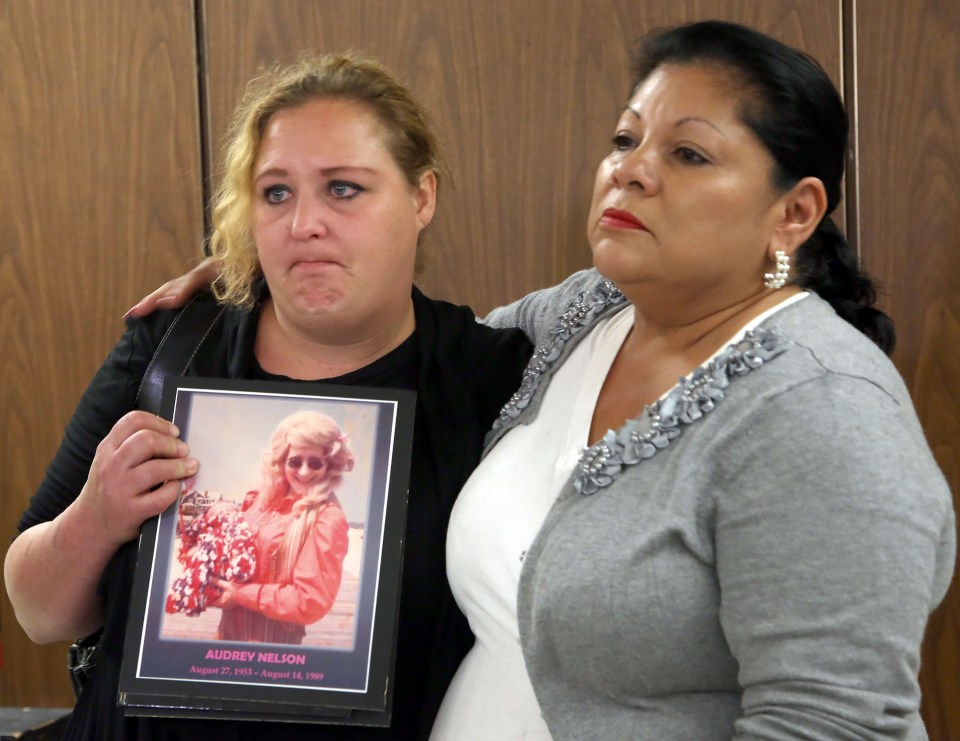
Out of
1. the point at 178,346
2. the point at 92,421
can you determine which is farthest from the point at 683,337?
the point at 92,421

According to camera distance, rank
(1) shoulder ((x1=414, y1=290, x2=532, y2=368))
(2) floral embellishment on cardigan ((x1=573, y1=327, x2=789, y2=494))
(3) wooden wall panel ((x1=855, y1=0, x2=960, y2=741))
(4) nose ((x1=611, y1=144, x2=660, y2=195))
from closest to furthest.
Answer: (2) floral embellishment on cardigan ((x1=573, y1=327, x2=789, y2=494)), (4) nose ((x1=611, y1=144, x2=660, y2=195)), (1) shoulder ((x1=414, y1=290, x2=532, y2=368)), (3) wooden wall panel ((x1=855, y1=0, x2=960, y2=741))

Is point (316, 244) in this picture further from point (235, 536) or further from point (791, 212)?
point (791, 212)

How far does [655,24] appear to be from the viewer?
2098 mm

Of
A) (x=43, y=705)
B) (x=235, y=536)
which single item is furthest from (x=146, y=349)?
(x=43, y=705)

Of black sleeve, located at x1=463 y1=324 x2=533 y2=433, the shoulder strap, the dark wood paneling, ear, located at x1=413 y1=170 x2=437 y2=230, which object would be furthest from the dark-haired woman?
the dark wood paneling

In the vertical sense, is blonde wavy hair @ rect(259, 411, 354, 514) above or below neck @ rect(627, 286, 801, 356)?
below

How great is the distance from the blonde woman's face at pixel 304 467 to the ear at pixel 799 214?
618 mm

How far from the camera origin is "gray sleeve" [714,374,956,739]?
3.49 ft

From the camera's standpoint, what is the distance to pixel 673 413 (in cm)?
124

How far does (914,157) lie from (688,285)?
3.27 feet

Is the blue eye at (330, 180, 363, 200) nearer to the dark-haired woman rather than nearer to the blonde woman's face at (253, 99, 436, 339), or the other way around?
the blonde woman's face at (253, 99, 436, 339)

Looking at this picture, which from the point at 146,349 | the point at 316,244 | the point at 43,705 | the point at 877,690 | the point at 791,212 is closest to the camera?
the point at 877,690

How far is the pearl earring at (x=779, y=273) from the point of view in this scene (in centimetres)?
130

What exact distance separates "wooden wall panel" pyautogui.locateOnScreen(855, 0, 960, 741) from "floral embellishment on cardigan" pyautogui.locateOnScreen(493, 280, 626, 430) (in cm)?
71
